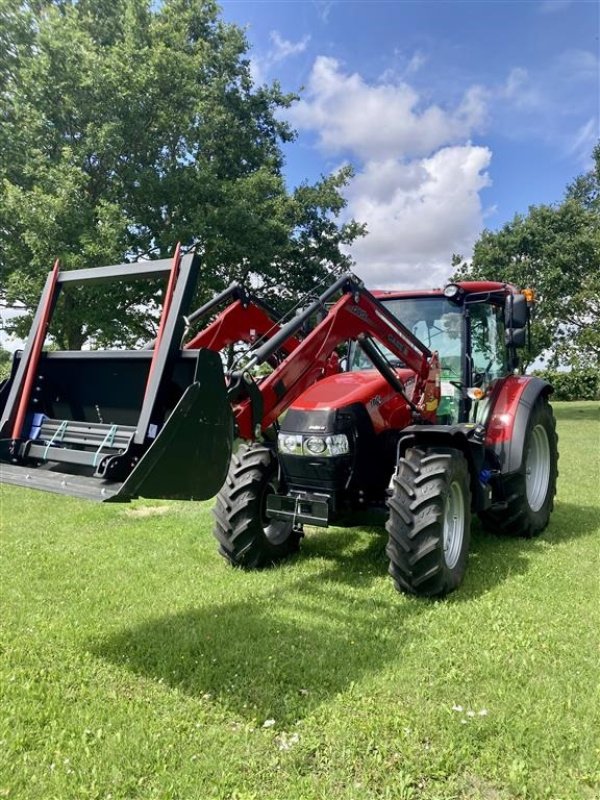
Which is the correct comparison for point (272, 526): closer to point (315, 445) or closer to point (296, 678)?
point (315, 445)

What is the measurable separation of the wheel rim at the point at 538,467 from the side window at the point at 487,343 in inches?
33.2

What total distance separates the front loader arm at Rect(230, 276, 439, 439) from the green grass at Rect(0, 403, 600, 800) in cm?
145

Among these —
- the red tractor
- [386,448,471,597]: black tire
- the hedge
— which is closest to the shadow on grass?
[386,448,471,597]: black tire

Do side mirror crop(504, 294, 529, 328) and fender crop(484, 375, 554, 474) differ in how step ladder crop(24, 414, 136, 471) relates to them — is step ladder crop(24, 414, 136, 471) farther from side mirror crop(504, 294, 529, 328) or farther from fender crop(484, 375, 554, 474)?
side mirror crop(504, 294, 529, 328)

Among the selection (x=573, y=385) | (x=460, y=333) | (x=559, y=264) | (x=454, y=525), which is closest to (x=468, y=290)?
(x=460, y=333)

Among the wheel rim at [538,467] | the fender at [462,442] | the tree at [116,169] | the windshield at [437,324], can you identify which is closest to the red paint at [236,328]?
the fender at [462,442]

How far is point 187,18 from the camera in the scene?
65.0ft

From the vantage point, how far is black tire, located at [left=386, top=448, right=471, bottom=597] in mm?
4555

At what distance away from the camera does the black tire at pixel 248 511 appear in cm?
526

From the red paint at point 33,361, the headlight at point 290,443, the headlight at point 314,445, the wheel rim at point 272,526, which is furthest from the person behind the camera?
the wheel rim at point 272,526

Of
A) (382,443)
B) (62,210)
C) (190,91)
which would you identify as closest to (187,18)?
(190,91)

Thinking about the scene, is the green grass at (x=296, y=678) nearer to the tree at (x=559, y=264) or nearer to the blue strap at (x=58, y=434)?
the blue strap at (x=58, y=434)

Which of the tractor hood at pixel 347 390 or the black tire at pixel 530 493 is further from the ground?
the tractor hood at pixel 347 390

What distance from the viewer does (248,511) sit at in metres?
5.24
